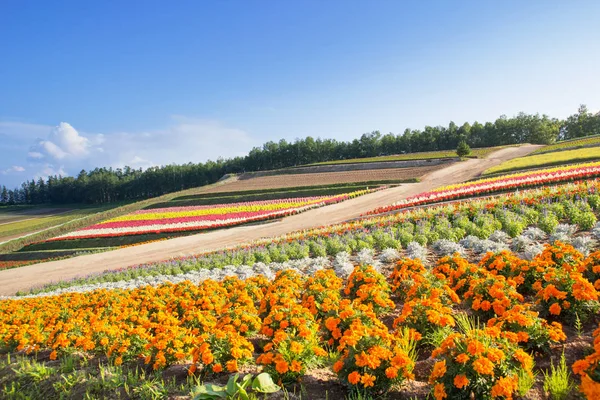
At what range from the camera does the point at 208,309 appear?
7070 millimetres

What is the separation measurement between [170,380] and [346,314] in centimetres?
255

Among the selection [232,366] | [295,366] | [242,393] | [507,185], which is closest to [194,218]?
[507,185]

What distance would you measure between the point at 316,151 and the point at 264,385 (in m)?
99.6

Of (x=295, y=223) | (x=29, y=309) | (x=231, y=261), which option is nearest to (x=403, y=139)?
(x=295, y=223)

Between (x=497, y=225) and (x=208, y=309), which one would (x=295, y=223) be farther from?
(x=208, y=309)

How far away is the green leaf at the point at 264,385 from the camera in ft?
12.8

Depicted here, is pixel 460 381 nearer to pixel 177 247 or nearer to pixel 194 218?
pixel 177 247

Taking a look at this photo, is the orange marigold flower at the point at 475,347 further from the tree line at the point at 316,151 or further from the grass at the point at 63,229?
the tree line at the point at 316,151

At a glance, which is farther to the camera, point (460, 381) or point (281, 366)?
point (281, 366)

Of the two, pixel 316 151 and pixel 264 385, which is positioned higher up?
pixel 316 151

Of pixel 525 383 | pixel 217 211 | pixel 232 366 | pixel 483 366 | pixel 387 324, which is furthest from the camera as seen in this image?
pixel 217 211

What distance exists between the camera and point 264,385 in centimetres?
393

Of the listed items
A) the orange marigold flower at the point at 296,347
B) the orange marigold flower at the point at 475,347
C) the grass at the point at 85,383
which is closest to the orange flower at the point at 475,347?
the orange marigold flower at the point at 475,347

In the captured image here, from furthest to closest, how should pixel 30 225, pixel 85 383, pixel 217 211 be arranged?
pixel 30 225
pixel 217 211
pixel 85 383
